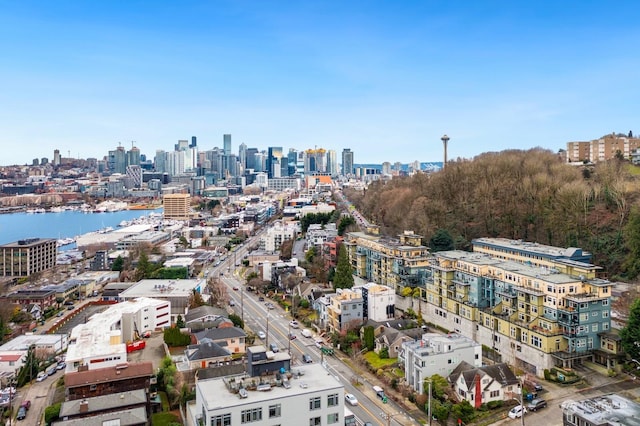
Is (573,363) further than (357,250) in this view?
No

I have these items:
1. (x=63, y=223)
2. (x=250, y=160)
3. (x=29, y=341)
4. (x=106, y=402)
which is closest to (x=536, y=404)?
(x=106, y=402)

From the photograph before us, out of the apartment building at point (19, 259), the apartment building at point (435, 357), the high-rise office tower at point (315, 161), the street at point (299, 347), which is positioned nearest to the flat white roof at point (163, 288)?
the street at point (299, 347)

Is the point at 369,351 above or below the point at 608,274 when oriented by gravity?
below

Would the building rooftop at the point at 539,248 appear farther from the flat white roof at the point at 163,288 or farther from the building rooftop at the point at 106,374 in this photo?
the building rooftop at the point at 106,374

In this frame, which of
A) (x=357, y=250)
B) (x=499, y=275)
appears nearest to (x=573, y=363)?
(x=499, y=275)

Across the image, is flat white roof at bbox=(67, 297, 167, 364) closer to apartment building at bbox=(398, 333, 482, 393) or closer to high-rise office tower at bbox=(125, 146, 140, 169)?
apartment building at bbox=(398, 333, 482, 393)

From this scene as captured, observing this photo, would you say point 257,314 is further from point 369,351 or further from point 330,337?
point 369,351
